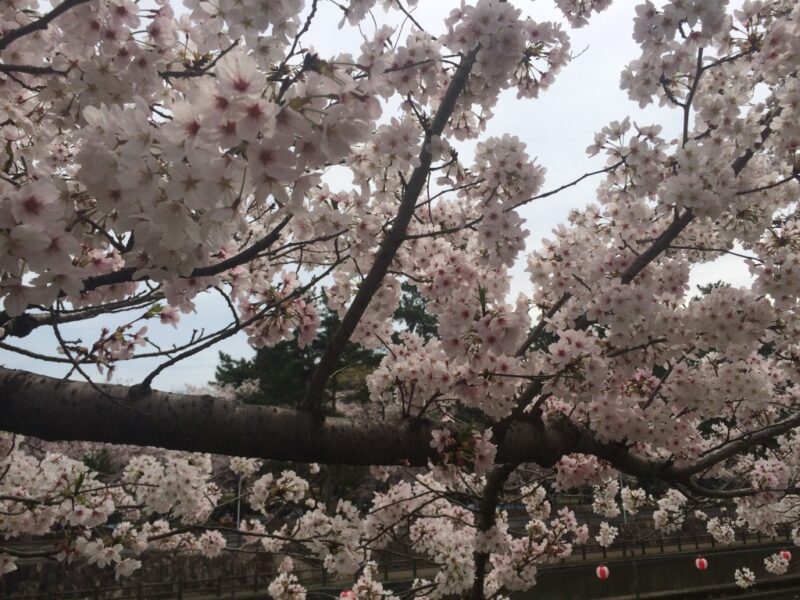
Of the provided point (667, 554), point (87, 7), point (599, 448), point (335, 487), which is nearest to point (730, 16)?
point (599, 448)

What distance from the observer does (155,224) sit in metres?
1.37

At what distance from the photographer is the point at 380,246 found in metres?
3.11

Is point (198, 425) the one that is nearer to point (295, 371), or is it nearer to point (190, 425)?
point (190, 425)

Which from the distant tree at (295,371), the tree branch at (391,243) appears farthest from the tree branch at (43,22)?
the distant tree at (295,371)

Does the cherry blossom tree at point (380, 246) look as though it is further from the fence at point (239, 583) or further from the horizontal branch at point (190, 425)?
the fence at point (239, 583)

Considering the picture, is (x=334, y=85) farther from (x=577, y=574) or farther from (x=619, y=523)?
(x=619, y=523)

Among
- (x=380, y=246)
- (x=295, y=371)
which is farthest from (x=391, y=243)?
(x=295, y=371)

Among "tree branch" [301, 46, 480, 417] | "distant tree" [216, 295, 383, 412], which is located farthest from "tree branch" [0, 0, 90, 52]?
"distant tree" [216, 295, 383, 412]

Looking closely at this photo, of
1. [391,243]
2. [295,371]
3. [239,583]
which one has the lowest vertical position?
[239,583]

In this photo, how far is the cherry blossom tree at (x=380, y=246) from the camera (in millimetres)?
1373

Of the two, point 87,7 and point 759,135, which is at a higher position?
point 759,135

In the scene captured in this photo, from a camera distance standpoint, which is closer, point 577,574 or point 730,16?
point 730,16

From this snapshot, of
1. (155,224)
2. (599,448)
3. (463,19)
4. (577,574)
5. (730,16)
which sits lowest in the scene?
(577,574)

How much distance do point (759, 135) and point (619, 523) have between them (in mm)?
20865
